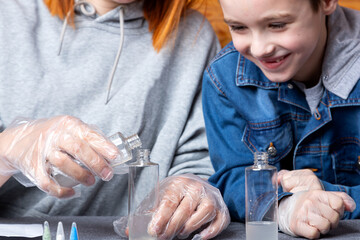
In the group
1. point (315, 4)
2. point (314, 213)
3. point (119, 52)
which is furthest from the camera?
point (119, 52)

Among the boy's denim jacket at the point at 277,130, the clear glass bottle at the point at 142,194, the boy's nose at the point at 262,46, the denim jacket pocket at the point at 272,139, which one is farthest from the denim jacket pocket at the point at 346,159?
the clear glass bottle at the point at 142,194

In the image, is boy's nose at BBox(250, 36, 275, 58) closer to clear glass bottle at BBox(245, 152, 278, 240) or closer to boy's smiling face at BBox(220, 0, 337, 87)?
boy's smiling face at BBox(220, 0, 337, 87)

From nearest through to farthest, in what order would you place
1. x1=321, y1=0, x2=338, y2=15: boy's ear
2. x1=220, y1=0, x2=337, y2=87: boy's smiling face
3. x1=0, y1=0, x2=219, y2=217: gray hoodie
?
1. x1=220, y1=0, x2=337, y2=87: boy's smiling face
2. x1=321, y1=0, x2=338, y2=15: boy's ear
3. x1=0, y1=0, x2=219, y2=217: gray hoodie

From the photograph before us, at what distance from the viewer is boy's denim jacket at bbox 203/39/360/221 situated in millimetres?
1329

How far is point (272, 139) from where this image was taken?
1.36 metres

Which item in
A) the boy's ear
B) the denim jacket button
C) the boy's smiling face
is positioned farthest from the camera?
the denim jacket button

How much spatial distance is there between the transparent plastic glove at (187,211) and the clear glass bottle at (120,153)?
0.13 meters

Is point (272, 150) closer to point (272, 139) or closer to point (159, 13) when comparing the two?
point (272, 139)

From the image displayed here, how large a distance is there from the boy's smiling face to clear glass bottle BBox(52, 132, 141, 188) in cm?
36

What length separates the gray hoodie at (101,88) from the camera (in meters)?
1.51

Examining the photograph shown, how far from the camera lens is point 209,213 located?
1.13m

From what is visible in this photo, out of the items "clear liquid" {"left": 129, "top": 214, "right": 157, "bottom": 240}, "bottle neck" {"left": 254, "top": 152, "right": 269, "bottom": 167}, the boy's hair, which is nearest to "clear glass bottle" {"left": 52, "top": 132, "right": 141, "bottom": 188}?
"clear liquid" {"left": 129, "top": 214, "right": 157, "bottom": 240}

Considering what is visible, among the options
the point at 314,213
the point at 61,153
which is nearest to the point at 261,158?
the point at 314,213

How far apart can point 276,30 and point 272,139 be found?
0.31m
